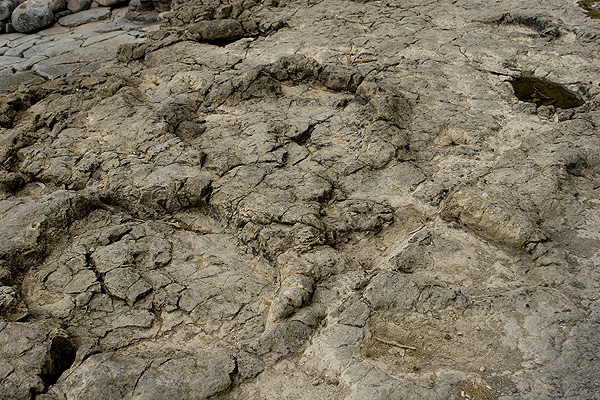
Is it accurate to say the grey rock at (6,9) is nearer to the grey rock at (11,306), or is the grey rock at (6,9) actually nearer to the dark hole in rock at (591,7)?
the grey rock at (11,306)

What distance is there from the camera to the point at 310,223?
11.2 feet

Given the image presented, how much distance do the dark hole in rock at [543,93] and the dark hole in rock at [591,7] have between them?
153 cm

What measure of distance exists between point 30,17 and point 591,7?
6.51 metres

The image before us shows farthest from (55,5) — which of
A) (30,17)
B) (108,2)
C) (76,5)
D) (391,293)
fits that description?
(391,293)

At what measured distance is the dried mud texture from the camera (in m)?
2.66

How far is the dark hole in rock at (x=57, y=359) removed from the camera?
8.72 feet

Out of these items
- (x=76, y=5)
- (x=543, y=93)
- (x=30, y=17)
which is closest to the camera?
(x=543, y=93)

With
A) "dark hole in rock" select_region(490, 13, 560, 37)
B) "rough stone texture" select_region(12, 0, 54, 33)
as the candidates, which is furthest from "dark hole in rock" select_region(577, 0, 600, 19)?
"rough stone texture" select_region(12, 0, 54, 33)

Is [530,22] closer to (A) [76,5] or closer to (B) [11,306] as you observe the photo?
(B) [11,306]

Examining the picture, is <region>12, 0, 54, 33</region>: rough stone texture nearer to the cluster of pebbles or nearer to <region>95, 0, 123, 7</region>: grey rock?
the cluster of pebbles

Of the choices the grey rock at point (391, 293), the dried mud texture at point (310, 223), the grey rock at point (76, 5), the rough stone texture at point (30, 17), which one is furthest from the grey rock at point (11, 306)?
the grey rock at point (76, 5)

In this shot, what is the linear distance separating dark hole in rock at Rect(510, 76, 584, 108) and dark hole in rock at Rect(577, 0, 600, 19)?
1529 millimetres

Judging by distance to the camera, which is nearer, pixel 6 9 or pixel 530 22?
pixel 530 22

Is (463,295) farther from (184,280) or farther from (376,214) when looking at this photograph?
(184,280)
